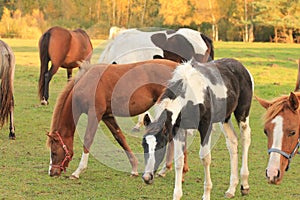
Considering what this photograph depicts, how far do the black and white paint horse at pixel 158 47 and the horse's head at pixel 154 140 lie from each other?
4154 mm

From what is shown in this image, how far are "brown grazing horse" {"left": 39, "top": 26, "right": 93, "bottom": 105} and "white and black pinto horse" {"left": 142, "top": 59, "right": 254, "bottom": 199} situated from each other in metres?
6.35

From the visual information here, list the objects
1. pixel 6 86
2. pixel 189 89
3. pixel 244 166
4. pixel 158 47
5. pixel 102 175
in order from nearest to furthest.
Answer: pixel 189 89, pixel 244 166, pixel 102 175, pixel 6 86, pixel 158 47


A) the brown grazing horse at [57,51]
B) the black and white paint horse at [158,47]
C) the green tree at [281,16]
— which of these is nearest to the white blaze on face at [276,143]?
the black and white paint horse at [158,47]

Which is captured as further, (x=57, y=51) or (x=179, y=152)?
(x=57, y=51)

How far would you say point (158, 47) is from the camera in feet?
29.5

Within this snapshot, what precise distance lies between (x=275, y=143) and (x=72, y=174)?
9.50ft

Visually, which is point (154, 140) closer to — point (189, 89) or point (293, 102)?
point (189, 89)

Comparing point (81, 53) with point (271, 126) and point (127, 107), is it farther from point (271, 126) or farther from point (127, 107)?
point (271, 126)

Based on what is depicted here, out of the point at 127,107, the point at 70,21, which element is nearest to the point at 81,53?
the point at 127,107

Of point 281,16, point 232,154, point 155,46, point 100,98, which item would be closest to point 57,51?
point 155,46

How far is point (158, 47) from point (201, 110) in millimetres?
4134

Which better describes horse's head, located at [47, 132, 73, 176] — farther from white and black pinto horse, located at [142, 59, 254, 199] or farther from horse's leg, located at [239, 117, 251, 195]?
horse's leg, located at [239, 117, 251, 195]

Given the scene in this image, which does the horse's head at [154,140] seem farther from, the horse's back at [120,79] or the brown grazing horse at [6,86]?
the brown grazing horse at [6,86]

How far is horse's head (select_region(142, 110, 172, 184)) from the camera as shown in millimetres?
4758
